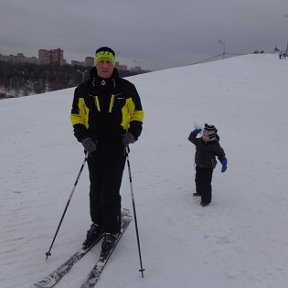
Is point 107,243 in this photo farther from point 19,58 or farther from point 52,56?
point 19,58

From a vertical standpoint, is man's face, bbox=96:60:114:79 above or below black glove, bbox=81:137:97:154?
above

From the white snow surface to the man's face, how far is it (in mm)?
2116

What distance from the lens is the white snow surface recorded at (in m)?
4.20

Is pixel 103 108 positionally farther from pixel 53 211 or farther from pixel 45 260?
pixel 53 211

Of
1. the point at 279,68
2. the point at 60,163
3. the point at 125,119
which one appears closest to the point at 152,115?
the point at 60,163

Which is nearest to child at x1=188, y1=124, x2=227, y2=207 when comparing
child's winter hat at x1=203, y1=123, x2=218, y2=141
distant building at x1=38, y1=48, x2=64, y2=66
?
child's winter hat at x1=203, y1=123, x2=218, y2=141

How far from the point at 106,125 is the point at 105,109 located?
0.19 metres

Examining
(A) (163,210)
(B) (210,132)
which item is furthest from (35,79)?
(A) (163,210)

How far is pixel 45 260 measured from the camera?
14.2 ft

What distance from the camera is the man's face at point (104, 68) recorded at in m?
4.29

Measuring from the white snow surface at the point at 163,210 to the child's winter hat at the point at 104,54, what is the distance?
7.52 feet

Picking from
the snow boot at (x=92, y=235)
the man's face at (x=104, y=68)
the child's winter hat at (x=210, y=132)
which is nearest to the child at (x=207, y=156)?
the child's winter hat at (x=210, y=132)

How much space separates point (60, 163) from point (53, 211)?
327 centimetres

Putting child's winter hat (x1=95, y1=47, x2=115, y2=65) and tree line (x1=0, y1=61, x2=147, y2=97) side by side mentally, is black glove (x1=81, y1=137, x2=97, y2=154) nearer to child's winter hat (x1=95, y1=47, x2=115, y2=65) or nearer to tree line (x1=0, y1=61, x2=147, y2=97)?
child's winter hat (x1=95, y1=47, x2=115, y2=65)
